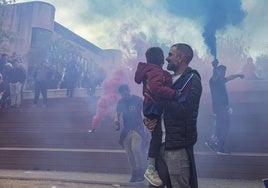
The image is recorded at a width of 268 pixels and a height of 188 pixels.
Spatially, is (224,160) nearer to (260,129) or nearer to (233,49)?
(260,129)

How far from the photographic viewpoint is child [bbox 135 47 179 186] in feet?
8.65

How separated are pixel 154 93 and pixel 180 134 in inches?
14.9

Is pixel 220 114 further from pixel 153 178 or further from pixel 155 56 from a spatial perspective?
pixel 153 178

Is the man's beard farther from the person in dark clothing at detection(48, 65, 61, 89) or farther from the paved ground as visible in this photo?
the person in dark clothing at detection(48, 65, 61, 89)

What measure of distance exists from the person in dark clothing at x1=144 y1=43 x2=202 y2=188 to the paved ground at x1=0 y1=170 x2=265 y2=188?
12.3ft

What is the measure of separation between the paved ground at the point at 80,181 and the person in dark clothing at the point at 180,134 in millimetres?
3757

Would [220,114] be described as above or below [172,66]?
below

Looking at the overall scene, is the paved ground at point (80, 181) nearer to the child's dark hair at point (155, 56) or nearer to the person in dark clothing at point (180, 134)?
the person in dark clothing at point (180, 134)

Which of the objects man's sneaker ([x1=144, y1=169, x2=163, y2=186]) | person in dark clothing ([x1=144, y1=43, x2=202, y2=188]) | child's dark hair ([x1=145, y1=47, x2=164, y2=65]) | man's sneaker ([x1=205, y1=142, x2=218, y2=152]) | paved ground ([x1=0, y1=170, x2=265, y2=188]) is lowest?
paved ground ([x1=0, y1=170, x2=265, y2=188])

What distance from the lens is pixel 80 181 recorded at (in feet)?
22.6

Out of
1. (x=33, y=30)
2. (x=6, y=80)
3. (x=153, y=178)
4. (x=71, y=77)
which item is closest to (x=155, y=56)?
(x=153, y=178)

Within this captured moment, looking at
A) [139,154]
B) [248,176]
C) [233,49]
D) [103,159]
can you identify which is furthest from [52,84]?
[233,49]

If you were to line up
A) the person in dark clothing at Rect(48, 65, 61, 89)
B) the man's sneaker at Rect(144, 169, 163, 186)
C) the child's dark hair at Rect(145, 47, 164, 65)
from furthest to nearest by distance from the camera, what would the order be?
the person in dark clothing at Rect(48, 65, 61, 89) → the child's dark hair at Rect(145, 47, 164, 65) → the man's sneaker at Rect(144, 169, 163, 186)

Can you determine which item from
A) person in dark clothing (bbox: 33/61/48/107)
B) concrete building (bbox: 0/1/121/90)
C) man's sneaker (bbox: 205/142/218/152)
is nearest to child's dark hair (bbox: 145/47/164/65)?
man's sneaker (bbox: 205/142/218/152)
